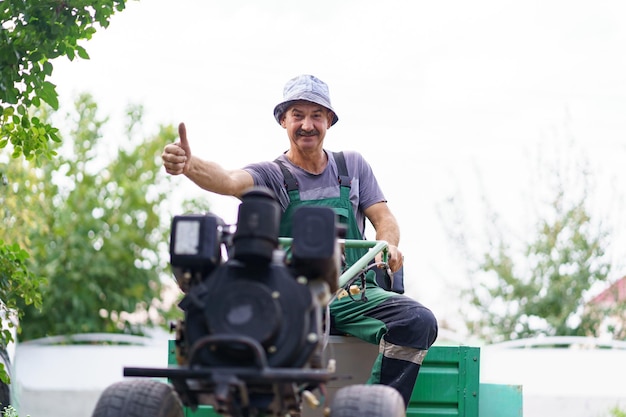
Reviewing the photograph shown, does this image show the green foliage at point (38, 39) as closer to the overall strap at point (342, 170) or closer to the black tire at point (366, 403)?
the overall strap at point (342, 170)

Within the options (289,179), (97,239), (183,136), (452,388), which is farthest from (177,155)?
(97,239)

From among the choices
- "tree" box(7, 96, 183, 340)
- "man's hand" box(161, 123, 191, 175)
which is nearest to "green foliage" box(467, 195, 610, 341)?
"tree" box(7, 96, 183, 340)

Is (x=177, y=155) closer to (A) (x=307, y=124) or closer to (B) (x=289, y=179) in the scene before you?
(B) (x=289, y=179)

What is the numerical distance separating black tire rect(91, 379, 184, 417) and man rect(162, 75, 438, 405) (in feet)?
→ 3.41

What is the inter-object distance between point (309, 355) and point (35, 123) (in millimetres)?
2348

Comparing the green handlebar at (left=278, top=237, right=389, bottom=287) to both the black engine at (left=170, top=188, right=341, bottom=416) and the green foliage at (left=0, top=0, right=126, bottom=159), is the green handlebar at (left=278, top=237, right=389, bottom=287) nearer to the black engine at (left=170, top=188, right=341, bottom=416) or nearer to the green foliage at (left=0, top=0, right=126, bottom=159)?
the black engine at (left=170, top=188, right=341, bottom=416)

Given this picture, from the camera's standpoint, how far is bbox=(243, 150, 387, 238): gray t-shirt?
16.5 feet

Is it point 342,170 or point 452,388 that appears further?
point 342,170

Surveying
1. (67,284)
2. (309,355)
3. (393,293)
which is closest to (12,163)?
(67,284)

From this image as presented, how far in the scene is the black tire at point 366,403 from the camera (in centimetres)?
327

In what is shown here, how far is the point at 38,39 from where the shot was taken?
15.7 feet

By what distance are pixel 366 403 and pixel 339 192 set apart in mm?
1922

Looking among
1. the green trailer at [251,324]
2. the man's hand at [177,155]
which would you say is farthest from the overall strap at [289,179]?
the green trailer at [251,324]

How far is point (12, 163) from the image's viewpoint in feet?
35.0
